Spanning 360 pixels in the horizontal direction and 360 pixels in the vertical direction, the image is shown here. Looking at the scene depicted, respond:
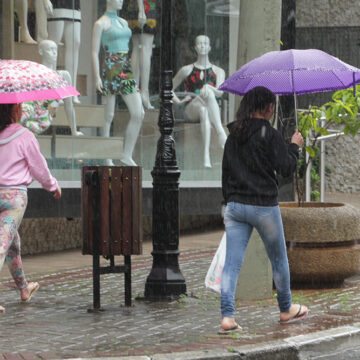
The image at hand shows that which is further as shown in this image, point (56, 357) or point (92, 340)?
point (92, 340)

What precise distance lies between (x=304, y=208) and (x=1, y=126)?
3.18 metres

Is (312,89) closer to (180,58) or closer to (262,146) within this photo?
(262,146)

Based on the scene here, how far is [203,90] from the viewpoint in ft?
53.4

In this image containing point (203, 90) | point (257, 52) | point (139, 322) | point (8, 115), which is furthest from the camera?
point (203, 90)

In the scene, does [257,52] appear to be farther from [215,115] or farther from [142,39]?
[215,115]

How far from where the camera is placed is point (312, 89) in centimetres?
835

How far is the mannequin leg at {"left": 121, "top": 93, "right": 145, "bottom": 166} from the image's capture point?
1511 cm

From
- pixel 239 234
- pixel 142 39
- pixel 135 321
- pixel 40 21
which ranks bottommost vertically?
pixel 135 321

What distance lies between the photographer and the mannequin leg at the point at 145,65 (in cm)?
1530

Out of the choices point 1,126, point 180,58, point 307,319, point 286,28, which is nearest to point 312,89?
point 307,319

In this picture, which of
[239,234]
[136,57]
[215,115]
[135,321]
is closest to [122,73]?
[136,57]

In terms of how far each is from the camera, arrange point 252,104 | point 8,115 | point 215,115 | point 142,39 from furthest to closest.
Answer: point 215,115 → point 142,39 → point 8,115 → point 252,104

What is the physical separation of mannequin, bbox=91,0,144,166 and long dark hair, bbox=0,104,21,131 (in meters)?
6.77

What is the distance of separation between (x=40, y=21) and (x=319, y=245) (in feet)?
22.9
